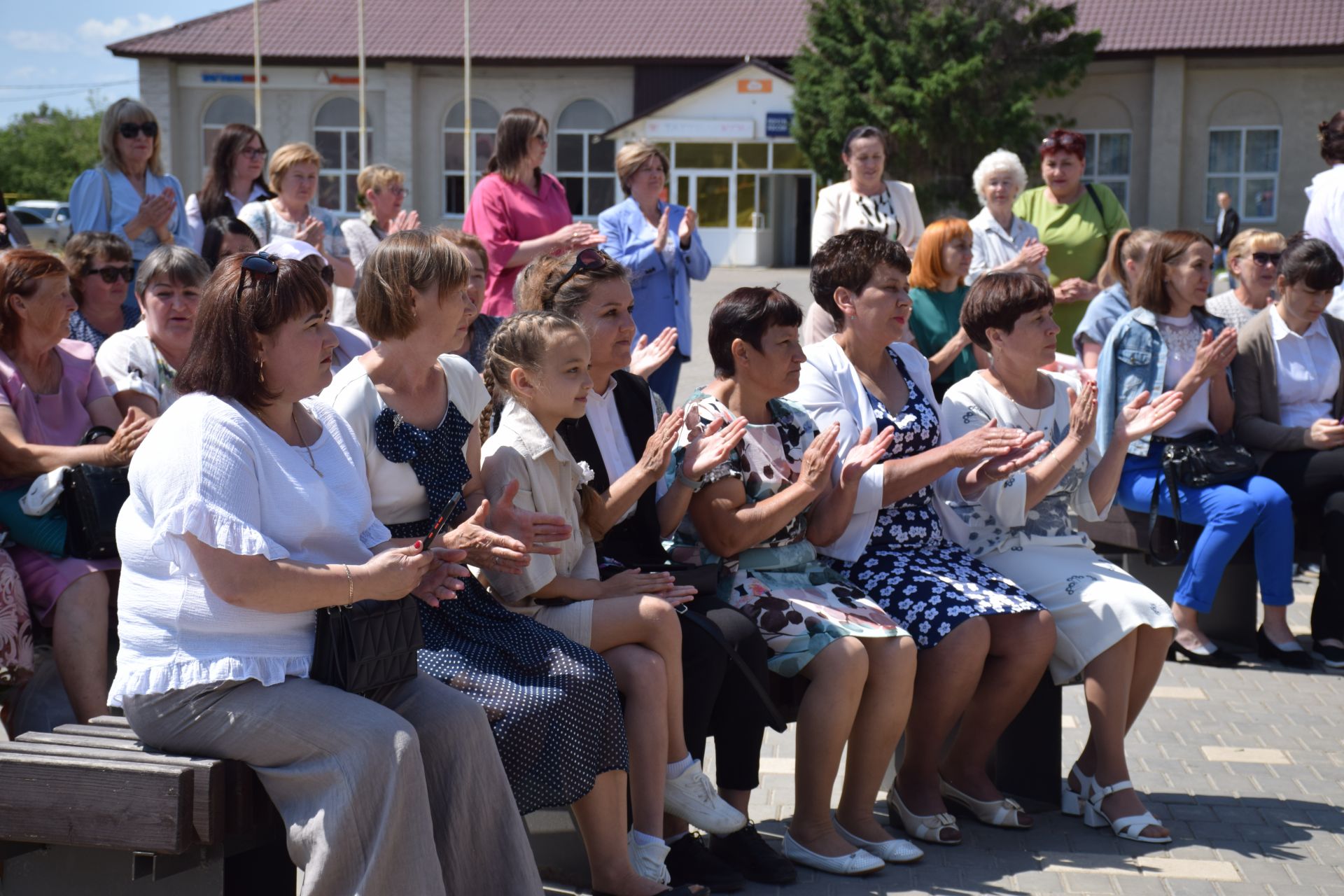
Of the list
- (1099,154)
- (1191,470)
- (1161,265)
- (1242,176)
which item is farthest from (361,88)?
(1191,470)

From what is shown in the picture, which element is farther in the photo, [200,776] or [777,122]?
[777,122]

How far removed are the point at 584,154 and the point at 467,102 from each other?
4.15 meters

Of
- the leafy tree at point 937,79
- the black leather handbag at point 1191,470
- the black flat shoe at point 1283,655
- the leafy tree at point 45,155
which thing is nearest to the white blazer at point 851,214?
the black leather handbag at point 1191,470

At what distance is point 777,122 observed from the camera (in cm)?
3894

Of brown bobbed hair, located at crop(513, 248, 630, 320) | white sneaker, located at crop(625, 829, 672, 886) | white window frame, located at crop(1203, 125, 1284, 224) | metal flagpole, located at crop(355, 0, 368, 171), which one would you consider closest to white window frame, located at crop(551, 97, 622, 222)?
metal flagpole, located at crop(355, 0, 368, 171)

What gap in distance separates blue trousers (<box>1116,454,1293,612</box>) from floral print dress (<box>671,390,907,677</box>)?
7.81 feet

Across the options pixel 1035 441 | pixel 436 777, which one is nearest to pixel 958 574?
pixel 1035 441

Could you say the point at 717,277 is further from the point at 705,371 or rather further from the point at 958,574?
the point at 958,574

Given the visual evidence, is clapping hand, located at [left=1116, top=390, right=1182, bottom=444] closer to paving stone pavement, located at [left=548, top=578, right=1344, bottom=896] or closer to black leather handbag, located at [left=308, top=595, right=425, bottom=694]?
paving stone pavement, located at [left=548, top=578, right=1344, bottom=896]

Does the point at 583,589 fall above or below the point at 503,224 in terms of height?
below

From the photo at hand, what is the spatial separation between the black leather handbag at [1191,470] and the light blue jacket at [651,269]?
2.53 metres

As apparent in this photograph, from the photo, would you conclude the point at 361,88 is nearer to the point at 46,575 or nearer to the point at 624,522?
the point at 46,575

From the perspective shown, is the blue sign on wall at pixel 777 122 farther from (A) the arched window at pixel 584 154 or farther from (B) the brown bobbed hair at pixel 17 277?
(B) the brown bobbed hair at pixel 17 277

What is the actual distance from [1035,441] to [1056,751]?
1.03 metres
